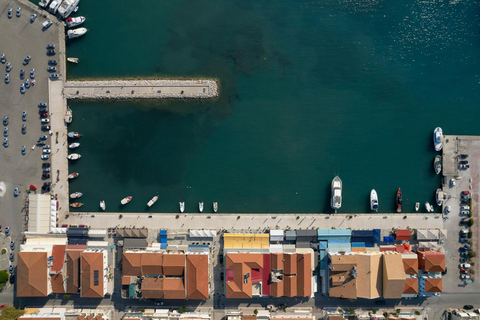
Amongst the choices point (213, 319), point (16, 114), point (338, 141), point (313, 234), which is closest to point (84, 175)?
point (16, 114)

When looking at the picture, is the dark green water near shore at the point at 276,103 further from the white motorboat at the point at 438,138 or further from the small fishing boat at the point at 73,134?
the white motorboat at the point at 438,138

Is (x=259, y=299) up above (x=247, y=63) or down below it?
below

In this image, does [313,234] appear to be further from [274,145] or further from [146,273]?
[146,273]

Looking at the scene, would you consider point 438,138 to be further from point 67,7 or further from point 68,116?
point 67,7

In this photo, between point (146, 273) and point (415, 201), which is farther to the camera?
point (415, 201)

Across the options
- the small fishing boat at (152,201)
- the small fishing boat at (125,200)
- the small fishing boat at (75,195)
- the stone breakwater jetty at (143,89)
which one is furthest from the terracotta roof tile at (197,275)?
the stone breakwater jetty at (143,89)

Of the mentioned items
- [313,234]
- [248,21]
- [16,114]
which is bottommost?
[313,234]

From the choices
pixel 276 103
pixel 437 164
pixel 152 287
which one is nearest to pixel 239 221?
pixel 152 287
